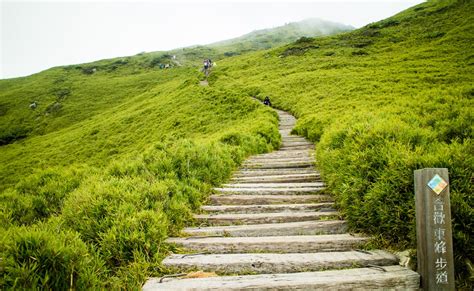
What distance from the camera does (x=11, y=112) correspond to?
55031 millimetres

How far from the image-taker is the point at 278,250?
13.5 feet

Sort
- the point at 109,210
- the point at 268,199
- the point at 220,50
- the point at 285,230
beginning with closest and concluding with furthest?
1. the point at 109,210
2. the point at 285,230
3. the point at 268,199
4. the point at 220,50

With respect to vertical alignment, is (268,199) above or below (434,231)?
below

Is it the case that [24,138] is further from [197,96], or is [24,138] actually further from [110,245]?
[110,245]

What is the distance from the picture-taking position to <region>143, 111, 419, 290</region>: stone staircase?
323cm

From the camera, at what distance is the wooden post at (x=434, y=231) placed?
121 inches

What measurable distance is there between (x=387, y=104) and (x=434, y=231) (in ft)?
47.9

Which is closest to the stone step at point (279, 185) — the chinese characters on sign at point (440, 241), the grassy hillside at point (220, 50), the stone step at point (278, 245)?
the stone step at point (278, 245)

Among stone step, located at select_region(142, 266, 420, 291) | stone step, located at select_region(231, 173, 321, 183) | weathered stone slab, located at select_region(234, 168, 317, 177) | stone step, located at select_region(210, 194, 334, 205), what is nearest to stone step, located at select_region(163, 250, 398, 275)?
stone step, located at select_region(142, 266, 420, 291)

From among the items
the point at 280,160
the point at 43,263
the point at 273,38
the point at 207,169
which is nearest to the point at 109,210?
the point at 43,263

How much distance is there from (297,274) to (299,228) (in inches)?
52.3

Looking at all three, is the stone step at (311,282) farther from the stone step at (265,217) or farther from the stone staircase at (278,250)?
the stone step at (265,217)

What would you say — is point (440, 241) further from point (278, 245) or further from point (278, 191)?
point (278, 191)

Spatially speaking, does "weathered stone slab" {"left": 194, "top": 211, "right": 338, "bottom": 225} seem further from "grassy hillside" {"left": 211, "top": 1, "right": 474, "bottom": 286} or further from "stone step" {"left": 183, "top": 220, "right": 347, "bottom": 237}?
"grassy hillside" {"left": 211, "top": 1, "right": 474, "bottom": 286}
